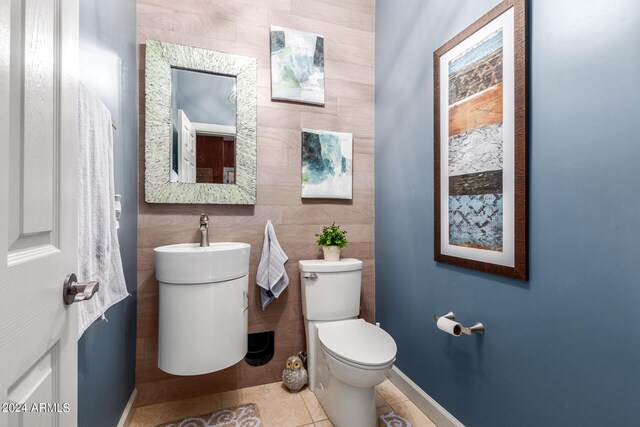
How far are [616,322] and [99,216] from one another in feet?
5.27

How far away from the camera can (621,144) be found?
0.83 meters

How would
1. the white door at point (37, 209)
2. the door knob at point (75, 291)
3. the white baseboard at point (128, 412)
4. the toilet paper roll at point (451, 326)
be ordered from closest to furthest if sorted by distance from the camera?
1. the white door at point (37, 209)
2. the door knob at point (75, 291)
3. the toilet paper roll at point (451, 326)
4. the white baseboard at point (128, 412)

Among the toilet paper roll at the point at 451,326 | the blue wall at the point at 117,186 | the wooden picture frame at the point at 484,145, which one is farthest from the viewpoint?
the toilet paper roll at the point at 451,326

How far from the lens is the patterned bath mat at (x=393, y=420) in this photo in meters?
1.49

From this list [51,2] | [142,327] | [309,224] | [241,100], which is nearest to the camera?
[51,2]

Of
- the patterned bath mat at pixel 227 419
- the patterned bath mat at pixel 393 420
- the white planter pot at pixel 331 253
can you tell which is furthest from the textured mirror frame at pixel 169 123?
the patterned bath mat at pixel 393 420

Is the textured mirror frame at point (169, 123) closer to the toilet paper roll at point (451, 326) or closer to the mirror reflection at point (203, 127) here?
the mirror reflection at point (203, 127)

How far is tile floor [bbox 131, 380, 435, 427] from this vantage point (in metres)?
1.52

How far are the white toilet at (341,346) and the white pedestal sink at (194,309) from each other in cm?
48

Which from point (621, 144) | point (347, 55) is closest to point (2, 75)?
point (621, 144)

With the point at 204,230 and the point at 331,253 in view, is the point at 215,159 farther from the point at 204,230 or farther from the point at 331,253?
the point at 331,253

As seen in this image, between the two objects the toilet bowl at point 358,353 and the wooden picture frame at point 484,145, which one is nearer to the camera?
the wooden picture frame at point 484,145

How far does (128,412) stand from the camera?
146 cm

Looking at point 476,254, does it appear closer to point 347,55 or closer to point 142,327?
point 347,55
